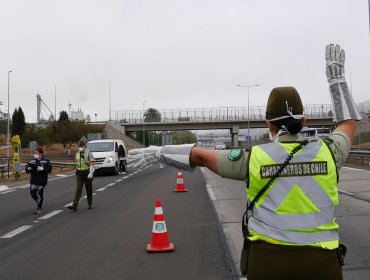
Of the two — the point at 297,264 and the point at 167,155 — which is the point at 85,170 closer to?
the point at 167,155

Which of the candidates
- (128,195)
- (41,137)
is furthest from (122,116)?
(128,195)

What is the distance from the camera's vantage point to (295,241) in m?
2.44

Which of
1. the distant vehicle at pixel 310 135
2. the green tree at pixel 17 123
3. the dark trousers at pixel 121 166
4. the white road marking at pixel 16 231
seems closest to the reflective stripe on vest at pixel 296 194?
the distant vehicle at pixel 310 135

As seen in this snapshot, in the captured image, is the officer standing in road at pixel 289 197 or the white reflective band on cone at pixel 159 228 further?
the white reflective band on cone at pixel 159 228

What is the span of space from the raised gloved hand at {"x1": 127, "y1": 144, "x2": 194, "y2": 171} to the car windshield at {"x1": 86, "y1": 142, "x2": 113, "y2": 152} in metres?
26.0

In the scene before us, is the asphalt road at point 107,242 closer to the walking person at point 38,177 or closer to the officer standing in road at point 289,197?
the walking person at point 38,177

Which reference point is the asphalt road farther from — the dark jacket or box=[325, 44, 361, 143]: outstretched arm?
box=[325, 44, 361, 143]: outstretched arm

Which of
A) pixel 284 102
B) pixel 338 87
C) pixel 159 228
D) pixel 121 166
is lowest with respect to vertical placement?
pixel 121 166

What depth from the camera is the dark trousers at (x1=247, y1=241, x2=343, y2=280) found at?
95.3 inches

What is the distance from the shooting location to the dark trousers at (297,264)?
2420 mm

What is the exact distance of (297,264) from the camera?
2.42 metres

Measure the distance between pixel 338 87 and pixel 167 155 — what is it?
1089 millimetres

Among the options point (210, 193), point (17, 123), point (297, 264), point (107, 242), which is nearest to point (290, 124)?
point (297, 264)

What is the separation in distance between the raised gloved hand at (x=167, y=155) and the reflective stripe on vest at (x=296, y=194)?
0.46m
